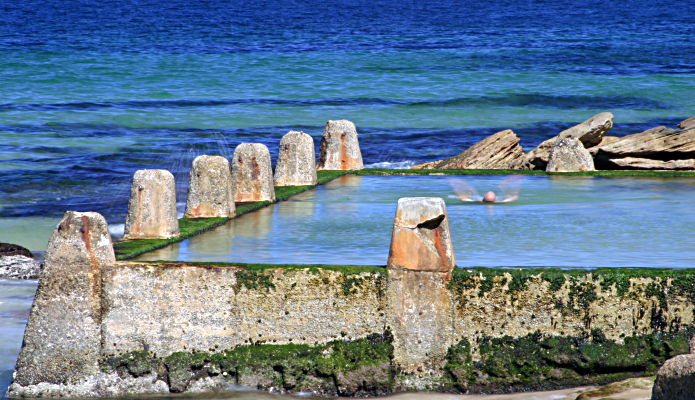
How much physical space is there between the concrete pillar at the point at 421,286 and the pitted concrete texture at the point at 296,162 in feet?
19.4

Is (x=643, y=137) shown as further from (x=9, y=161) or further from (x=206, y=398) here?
(x=9, y=161)

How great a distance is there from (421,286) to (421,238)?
1.24 feet

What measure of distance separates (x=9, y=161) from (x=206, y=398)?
20323 mm

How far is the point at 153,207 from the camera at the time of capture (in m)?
8.00

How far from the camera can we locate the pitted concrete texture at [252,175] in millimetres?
10227

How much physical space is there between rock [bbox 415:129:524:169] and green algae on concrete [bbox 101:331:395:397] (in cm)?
1083

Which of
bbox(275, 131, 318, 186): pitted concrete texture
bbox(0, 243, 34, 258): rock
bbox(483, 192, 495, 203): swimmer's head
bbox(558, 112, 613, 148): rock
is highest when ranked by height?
bbox(558, 112, 613, 148): rock

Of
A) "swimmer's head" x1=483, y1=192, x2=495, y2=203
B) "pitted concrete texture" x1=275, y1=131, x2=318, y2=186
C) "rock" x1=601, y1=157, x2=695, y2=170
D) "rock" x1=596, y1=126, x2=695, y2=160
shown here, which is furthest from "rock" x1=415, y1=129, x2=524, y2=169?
"swimmer's head" x1=483, y1=192, x2=495, y2=203

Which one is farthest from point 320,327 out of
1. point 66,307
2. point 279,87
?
point 279,87

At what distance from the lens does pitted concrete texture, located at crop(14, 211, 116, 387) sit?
6.18m

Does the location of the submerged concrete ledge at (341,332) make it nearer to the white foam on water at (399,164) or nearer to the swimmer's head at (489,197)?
the swimmer's head at (489,197)

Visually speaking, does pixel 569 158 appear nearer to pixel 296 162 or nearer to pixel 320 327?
pixel 296 162

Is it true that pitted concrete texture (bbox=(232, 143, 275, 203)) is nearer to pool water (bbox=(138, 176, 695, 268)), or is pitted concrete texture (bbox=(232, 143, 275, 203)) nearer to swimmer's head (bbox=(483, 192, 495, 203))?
pool water (bbox=(138, 176, 695, 268))

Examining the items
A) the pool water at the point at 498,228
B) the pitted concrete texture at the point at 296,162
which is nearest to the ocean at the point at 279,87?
the pool water at the point at 498,228
